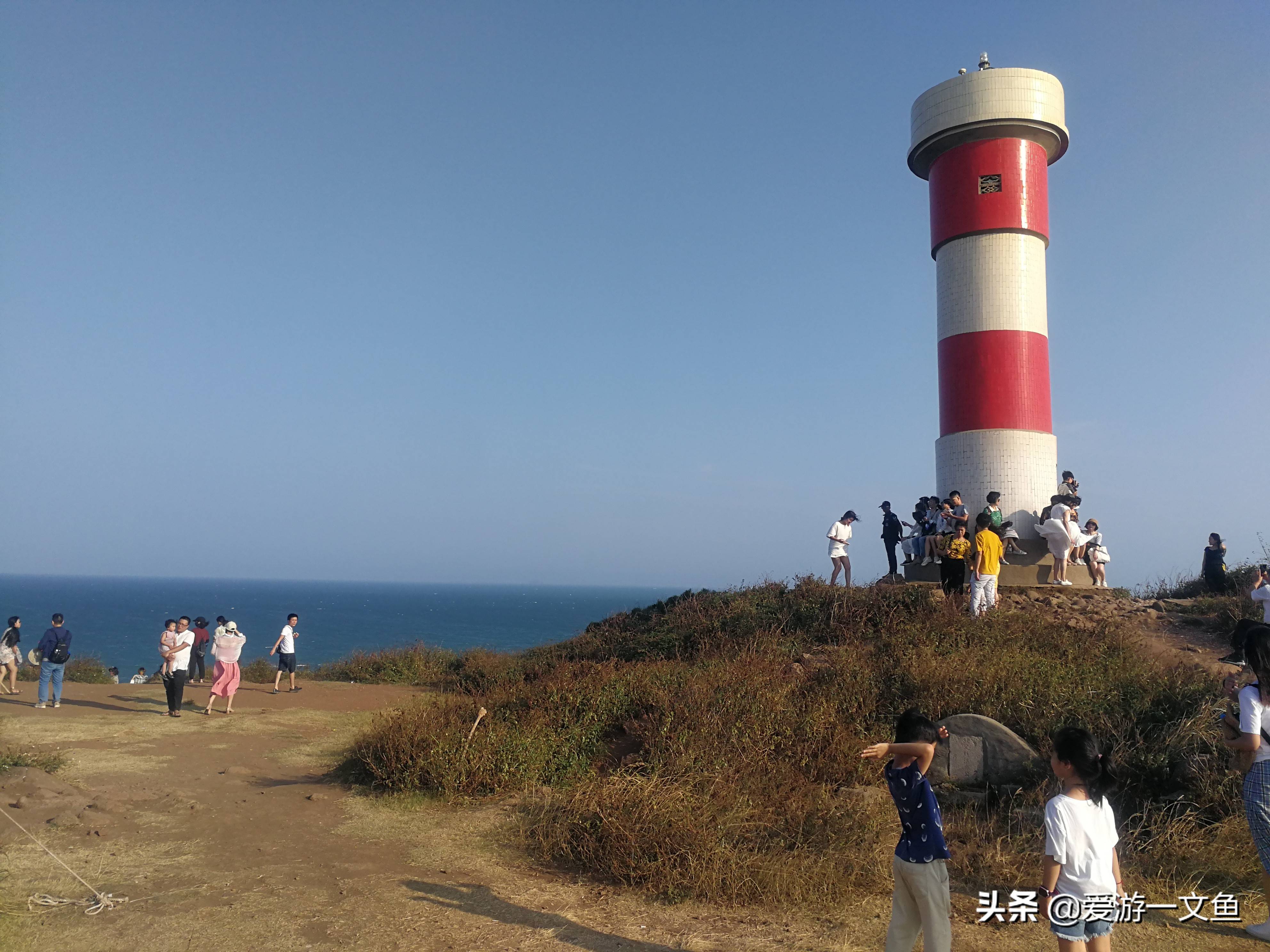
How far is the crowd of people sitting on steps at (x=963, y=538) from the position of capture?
1345 centimetres

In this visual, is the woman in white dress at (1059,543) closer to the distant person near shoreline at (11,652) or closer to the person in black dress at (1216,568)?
the person in black dress at (1216,568)

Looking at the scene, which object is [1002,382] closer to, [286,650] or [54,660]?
[286,650]

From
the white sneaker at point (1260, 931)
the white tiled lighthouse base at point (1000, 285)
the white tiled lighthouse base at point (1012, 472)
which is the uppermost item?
the white tiled lighthouse base at point (1000, 285)

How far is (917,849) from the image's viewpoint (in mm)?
4184

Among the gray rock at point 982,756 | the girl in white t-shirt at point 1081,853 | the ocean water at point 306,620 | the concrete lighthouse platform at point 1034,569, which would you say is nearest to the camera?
the girl in white t-shirt at point 1081,853

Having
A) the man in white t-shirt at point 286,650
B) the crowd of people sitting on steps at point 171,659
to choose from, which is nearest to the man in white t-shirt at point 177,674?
the crowd of people sitting on steps at point 171,659

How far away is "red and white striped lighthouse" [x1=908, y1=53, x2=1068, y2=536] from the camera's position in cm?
1598

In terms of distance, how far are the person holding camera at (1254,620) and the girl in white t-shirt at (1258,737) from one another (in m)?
0.10

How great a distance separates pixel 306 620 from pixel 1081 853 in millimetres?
103083

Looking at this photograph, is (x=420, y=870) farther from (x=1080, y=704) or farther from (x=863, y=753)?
(x=1080, y=704)

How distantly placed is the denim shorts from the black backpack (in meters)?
15.5

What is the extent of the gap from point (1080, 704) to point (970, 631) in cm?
291

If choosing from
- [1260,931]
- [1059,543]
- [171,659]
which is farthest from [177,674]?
[1059,543]

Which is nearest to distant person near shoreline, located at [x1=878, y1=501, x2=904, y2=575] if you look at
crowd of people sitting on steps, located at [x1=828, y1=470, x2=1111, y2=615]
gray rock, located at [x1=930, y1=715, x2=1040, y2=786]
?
crowd of people sitting on steps, located at [x1=828, y1=470, x2=1111, y2=615]
